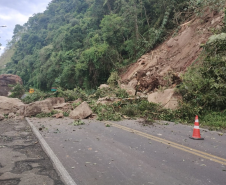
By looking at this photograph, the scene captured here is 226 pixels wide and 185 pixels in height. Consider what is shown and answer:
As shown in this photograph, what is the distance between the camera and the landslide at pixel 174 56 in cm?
1781

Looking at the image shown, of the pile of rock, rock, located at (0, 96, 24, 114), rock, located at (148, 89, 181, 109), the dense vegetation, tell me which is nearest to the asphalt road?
rock, located at (148, 89, 181, 109)

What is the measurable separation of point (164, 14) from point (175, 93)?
1659 centimetres

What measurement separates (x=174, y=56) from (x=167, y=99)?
367 inches

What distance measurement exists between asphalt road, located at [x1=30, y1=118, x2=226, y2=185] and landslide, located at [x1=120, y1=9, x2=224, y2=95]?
8.61m

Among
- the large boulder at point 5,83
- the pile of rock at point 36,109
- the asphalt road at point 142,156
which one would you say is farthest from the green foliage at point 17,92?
the asphalt road at point 142,156

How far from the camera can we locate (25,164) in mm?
5512

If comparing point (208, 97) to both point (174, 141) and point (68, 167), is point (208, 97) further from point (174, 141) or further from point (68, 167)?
point (68, 167)

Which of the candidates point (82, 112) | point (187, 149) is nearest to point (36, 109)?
point (82, 112)

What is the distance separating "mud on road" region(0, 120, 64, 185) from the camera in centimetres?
453

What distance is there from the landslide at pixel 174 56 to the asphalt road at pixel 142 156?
28.3ft

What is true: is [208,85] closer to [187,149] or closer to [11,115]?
[187,149]

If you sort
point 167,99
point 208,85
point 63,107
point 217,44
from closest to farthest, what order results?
point 208,85
point 217,44
point 167,99
point 63,107

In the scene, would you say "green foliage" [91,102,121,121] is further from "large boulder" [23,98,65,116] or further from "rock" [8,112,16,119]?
"rock" [8,112,16,119]

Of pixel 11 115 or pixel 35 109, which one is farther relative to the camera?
pixel 35 109
